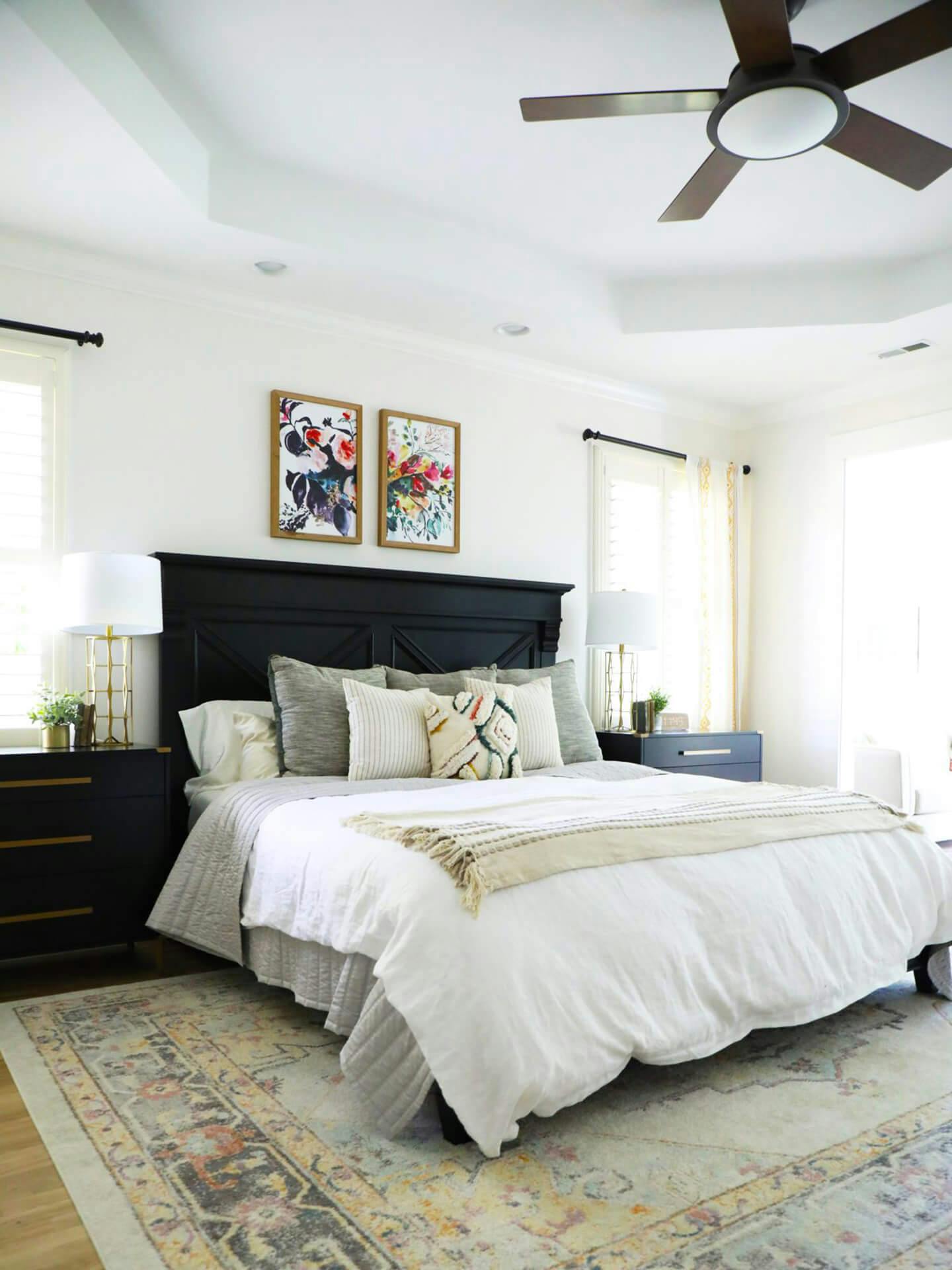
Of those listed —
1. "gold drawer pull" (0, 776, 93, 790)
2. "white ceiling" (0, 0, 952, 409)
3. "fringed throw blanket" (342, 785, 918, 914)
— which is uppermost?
"white ceiling" (0, 0, 952, 409)

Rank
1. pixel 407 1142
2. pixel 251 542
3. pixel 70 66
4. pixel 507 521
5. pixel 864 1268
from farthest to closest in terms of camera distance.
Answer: pixel 507 521 → pixel 251 542 → pixel 70 66 → pixel 407 1142 → pixel 864 1268

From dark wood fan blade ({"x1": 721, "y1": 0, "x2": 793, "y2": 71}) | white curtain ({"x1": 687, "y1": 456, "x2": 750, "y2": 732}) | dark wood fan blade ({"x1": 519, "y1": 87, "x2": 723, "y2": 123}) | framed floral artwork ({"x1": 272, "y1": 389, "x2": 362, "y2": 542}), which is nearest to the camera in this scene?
dark wood fan blade ({"x1": 721, "y1": 0, "x2": 793, "y2": 71})

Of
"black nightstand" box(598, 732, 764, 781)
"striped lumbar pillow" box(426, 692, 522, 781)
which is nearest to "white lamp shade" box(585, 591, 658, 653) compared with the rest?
"black nightstand" box(598, 732, 764, 781)

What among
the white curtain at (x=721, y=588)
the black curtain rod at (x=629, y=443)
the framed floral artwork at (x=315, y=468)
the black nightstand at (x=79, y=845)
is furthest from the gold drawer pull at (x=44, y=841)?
the white curtain at (x=721, y=588)

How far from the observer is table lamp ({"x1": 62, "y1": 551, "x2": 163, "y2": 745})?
11.0ft

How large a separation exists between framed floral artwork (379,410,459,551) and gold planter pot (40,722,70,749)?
66.0 inches

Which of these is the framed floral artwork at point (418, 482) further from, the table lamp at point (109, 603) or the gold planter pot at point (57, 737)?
the gold planter pot at point (57, 737)

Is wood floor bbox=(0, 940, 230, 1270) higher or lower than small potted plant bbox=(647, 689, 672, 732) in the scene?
lower

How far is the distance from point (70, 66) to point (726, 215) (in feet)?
7.84

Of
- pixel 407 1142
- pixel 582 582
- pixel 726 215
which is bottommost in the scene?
pixel 407 1142

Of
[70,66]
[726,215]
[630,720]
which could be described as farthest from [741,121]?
[630,720]

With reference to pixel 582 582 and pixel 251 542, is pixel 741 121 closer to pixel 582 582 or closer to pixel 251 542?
pixel 251 542

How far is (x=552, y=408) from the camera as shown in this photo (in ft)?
16.9

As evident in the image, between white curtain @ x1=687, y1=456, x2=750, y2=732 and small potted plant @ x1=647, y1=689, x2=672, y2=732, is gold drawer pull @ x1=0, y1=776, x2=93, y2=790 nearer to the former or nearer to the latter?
small potted plant @ x1=647, y1=689, x2=672, y2=732
